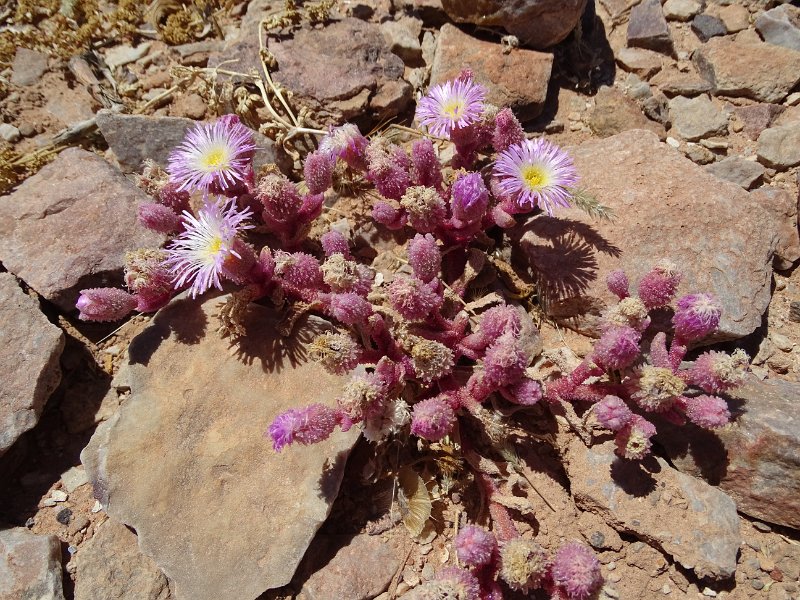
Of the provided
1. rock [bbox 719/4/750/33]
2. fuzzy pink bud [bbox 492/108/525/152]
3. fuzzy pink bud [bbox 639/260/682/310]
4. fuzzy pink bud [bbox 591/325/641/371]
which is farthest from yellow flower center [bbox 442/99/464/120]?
rock [bbox 719/4/750/33]

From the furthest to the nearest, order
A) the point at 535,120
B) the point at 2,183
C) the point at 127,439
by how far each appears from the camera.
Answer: the point at 535,120, the point at 2,183, the point at 127,439

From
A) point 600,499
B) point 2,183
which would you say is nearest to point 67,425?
point 2,183

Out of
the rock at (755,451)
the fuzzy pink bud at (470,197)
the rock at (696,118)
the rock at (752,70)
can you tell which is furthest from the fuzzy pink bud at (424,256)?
the rock at (752,70)

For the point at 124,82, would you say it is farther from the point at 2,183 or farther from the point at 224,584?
the point at 224,584

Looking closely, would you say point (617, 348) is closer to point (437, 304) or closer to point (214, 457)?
point (437, 304)

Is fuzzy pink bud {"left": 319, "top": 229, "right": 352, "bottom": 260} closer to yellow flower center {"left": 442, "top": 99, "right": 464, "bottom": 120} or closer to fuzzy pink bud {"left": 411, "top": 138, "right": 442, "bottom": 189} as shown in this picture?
fuzzy pink bud {"left": 411, "top": 138, "right": 442, "bottom": 189}

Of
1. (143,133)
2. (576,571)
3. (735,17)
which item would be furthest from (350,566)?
(735,17)
